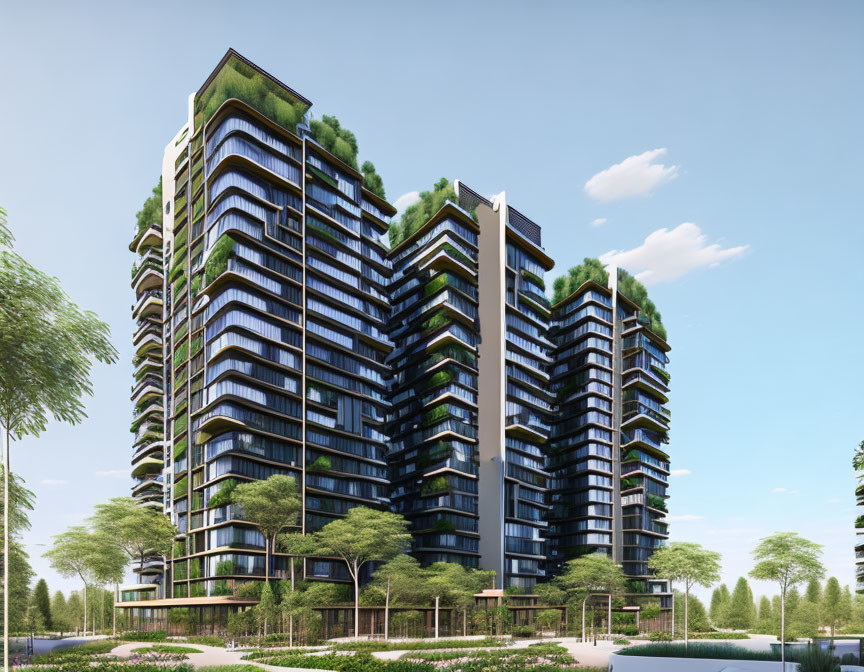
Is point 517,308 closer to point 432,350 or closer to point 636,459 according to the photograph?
point 432,350

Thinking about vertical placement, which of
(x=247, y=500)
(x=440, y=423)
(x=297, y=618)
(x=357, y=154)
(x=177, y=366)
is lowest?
(x=297, y=618)

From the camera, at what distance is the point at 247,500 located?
7325cm

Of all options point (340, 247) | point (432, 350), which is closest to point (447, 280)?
point (432, 350)

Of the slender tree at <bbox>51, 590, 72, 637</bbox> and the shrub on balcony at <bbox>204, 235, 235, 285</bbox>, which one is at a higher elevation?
the shrub on balcony at <bbox>204, 235, 235, 285</bbox>

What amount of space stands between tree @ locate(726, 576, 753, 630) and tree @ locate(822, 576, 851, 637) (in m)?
12.8

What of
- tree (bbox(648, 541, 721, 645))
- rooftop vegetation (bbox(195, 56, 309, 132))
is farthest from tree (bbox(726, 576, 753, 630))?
rooftop vegetation (bbox(195, 56, 309, 132))

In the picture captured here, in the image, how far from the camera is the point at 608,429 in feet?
424

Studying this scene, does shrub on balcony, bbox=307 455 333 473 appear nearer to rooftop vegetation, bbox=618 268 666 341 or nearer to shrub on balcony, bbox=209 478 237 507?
shrub on balcony, bbox=209 478 237 507

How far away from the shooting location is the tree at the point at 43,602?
4419 inches

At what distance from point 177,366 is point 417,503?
38.8 meters

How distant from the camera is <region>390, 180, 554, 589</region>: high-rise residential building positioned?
103 meters

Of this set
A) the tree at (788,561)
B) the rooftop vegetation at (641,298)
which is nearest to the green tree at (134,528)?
the tree at (788,561)

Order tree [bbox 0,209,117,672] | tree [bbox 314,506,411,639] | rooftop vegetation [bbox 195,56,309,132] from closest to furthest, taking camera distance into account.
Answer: tree [bbox 0,209,117,672] → tree [bbox 314,506,411,639] → rooftop vegetation [bbox 195,56,309,132]

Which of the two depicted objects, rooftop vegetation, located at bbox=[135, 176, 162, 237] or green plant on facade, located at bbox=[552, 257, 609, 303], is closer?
rooftop vegetation, located at bbox=[135, 176, 162, 237]
